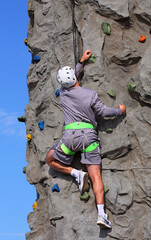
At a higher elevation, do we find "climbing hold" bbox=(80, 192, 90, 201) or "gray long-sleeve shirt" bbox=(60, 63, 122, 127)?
"gray long-sleeve shirt" bbox=(60, 63, 122, 127)

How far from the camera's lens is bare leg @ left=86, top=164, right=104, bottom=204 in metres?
5.94

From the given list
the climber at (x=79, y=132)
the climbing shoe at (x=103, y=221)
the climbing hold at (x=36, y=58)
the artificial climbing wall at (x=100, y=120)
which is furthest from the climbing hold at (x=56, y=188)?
the climbing hold at (x=36, y=58)

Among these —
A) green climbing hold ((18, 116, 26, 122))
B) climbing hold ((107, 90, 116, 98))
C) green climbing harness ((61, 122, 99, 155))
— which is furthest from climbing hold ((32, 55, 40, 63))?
green climbing harness ((61, 122, 99, 155))

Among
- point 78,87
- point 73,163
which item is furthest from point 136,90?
point 73,163

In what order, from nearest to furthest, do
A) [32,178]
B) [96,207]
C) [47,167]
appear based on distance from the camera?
1. [96,207]
2. [47,167]
3. [32,178]

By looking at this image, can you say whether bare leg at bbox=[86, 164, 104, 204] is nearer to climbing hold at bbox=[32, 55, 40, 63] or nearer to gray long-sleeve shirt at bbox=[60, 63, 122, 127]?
gray long-sleeve shirt at bbox=[60, 63, 122, 127]

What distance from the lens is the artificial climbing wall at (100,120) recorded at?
20.0 ft

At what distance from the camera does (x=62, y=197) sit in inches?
251

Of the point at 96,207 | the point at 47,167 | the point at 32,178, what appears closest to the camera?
the point at 96,207

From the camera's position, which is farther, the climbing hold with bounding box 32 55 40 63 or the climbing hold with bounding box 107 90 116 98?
the climbing hold with bounding box 32 55 40 63

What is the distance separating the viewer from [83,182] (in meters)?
6.02

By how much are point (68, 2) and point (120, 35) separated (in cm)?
126

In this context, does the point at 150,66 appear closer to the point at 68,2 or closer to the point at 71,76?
the point at 71,76

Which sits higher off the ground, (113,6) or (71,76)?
(113,6)
